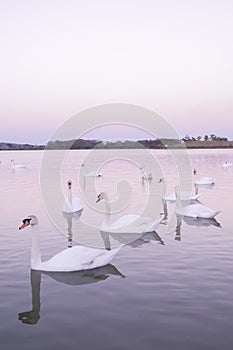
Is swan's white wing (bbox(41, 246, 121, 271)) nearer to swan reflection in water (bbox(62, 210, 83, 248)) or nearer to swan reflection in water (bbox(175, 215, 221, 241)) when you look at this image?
swan reflection in water (bbox(62, 210, 83, 248))

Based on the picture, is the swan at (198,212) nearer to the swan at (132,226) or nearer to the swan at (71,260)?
the swan at (132,226)

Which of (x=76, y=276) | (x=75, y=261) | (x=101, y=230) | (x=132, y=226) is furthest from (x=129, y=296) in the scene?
(x=101, y=230)

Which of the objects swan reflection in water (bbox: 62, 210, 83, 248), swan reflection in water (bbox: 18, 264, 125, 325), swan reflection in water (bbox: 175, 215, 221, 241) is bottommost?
swan reflection in water (bbox: 18, 264, 125, 325)

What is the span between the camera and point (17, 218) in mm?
19391

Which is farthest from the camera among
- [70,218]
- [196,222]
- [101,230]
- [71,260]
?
[70,218]

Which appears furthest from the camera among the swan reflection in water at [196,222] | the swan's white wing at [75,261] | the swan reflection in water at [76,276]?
the swan reflection in water at [196,222]

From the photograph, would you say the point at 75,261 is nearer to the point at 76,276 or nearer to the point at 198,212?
the point at 76,276

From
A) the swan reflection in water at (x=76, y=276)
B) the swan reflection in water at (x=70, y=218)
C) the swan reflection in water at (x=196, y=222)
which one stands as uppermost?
the swan reflection in water at (x=196, y=222)

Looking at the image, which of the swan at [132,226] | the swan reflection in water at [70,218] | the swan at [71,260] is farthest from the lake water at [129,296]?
the swan at [132,226]

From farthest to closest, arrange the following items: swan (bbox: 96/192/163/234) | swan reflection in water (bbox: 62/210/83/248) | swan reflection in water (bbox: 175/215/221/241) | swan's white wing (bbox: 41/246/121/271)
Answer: swan reflection in water (bbox: 175/215/221/241) → swan reflection in water (bbox: 62/210/83/248) → swan (bbox: 96/192/163/234) → swan's white wing (bbox: 41/246/121/271)

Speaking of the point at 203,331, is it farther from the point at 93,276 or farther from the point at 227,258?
the point at 227,258

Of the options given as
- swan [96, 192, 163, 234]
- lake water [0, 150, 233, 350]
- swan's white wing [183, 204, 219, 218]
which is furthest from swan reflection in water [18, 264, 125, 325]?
swan's white wing [183, 204, 219, 218]

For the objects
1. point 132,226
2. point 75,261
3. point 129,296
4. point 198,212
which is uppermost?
point 198,212

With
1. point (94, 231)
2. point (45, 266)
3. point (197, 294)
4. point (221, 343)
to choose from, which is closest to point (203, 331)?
point (221, 343)
